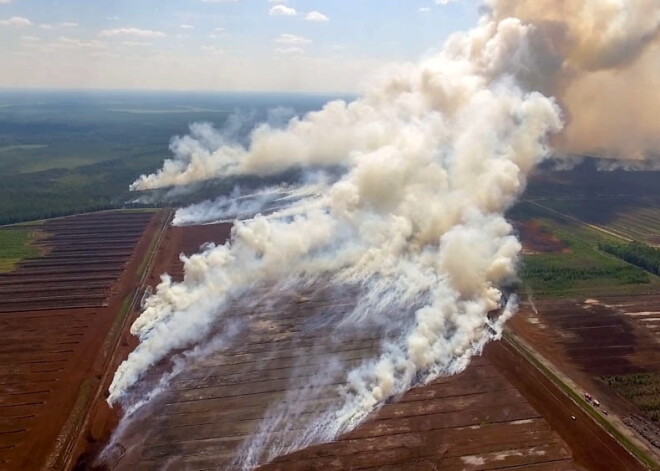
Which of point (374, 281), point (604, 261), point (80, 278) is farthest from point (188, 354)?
point (604, 261)

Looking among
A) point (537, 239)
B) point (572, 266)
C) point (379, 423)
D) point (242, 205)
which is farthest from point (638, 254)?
point (242, 205)

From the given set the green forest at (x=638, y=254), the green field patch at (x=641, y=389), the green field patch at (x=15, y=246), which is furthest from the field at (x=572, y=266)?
the green field patch at (x=15, y=246)

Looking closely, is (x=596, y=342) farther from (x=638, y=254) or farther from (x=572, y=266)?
(x=638, y=254)

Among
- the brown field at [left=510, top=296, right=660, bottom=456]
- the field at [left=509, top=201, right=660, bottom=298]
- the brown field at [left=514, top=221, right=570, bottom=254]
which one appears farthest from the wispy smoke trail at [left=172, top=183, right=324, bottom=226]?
the brown field at [left=510, top=296, right=660, bottom=456]

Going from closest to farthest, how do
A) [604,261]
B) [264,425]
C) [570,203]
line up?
[264,425]
[604,261]
[570,203]

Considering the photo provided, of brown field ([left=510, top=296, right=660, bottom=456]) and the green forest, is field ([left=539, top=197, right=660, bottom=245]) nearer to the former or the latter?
the green forest

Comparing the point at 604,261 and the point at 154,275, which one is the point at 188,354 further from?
the point at 604,261
